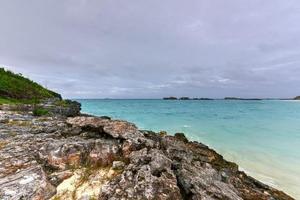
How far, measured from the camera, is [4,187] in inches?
290

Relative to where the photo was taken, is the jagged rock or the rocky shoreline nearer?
the rocky shoreline

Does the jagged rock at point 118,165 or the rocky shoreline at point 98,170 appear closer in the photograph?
the rocky shoreline at point 98,170

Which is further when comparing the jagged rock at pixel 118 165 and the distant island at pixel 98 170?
the jagged rock at pixel 118 165

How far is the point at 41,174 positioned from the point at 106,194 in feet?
8.66

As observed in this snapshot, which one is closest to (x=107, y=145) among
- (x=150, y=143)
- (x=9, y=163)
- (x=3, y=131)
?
(x=150, y=143)

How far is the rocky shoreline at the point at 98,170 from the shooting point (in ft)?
25.4

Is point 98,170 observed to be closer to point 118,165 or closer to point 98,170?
point 98,170

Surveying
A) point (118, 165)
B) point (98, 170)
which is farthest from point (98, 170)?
point (118, 165)

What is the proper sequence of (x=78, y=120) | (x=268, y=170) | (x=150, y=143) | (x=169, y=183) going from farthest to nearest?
1. (x=268, y=170)
2. (x=78, y=120)
3. (x=150, y=143)
4. (x=169, y=183)

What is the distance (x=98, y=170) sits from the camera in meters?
9.32

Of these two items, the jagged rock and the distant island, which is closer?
the distant island

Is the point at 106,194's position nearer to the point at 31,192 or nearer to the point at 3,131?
the point at 31,192

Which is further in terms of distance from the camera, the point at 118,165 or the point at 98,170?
the point at 118,165

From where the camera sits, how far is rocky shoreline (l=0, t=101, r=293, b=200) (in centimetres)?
773
